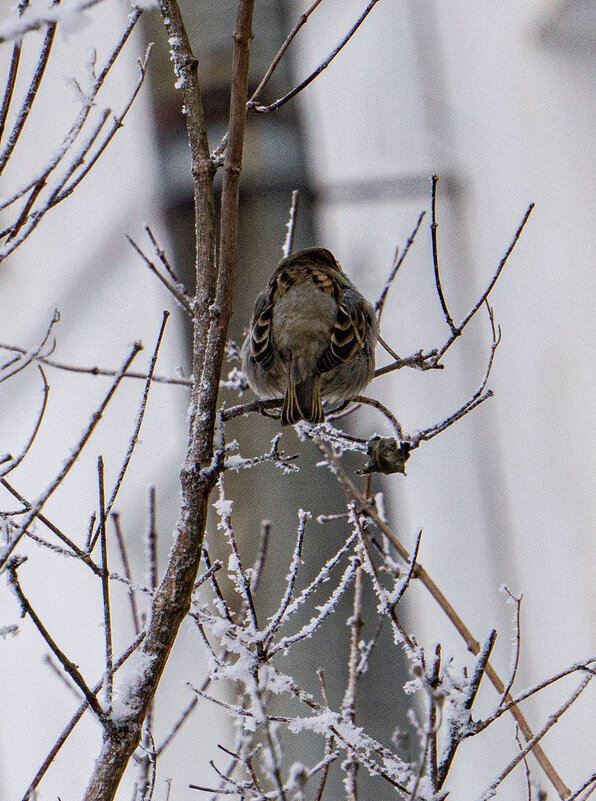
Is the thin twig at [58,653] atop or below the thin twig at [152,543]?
below

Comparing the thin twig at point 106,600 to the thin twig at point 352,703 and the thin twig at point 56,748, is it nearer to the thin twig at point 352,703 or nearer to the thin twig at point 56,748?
the thin twig at point 56,748

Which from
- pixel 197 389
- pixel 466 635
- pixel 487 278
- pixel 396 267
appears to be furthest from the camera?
pixel 487 278

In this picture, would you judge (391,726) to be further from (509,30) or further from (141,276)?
(509,30)

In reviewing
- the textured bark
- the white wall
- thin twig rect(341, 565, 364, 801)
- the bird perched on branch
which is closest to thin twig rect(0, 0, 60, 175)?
the textured bark

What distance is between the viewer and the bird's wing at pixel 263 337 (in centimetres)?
229

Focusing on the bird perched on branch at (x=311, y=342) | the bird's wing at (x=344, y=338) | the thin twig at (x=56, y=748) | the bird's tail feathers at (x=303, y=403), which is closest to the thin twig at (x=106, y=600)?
the thin twig at (x=56, y=748)

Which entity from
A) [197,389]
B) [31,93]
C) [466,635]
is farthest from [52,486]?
[466,635]

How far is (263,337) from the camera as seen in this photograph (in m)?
2.33

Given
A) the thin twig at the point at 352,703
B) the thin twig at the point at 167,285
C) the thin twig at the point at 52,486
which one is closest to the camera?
the thin twig at the point at 52,486

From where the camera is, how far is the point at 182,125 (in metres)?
3.58

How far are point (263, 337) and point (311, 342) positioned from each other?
0.13 m

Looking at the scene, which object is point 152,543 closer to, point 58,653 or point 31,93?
point 58,653

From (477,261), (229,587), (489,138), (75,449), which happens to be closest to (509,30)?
(489,138)

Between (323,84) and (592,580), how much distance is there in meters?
3.59
